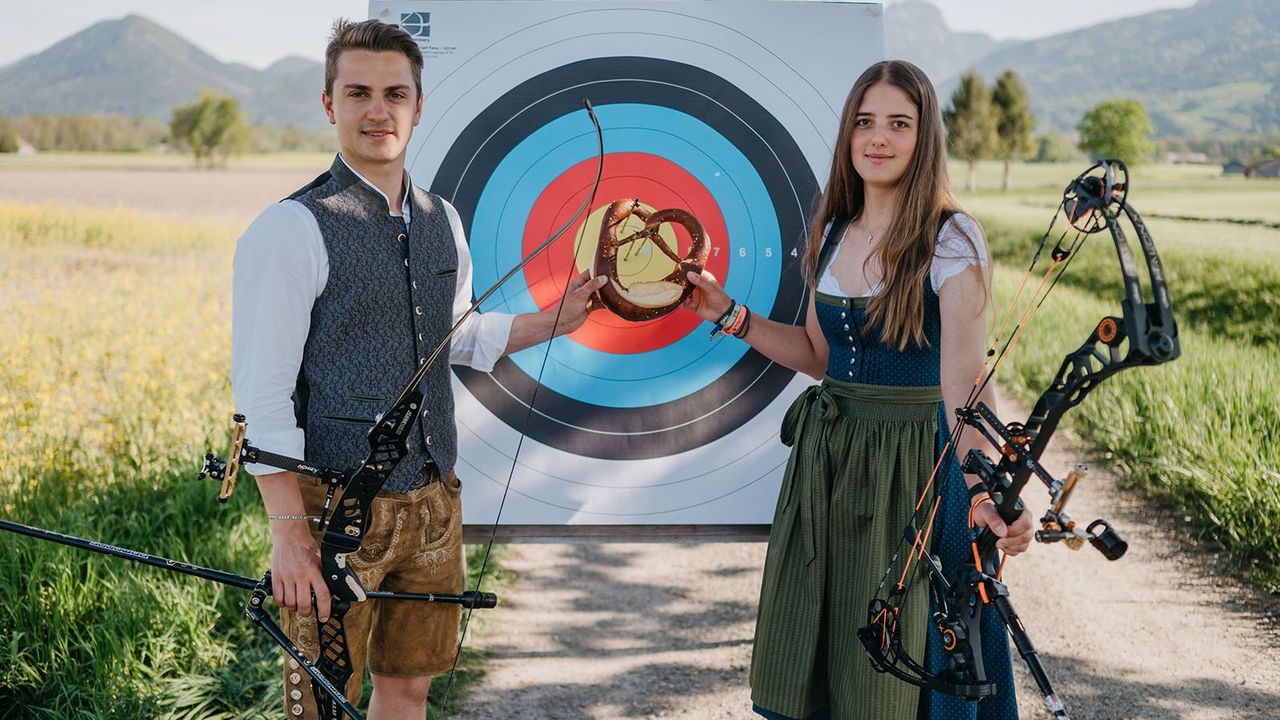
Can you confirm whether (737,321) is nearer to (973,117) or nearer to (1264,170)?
(1264,170)

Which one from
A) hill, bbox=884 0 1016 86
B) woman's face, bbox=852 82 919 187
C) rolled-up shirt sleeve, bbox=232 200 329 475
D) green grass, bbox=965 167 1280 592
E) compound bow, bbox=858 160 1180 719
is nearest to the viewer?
compound bow, bbox=858 160 1180 719

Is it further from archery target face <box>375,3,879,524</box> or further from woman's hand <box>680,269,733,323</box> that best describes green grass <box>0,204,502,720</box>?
woman's hand <box>680,269,733,323</box>

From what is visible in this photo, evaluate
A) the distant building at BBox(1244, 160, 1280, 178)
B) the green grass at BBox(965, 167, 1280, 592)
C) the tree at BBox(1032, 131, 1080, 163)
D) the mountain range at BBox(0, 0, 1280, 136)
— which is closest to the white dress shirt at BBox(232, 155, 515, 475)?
the mountain range at BBox(0, 0, 1280, 136)

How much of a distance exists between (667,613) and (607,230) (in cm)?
153

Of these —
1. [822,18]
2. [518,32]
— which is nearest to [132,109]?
[518,32]

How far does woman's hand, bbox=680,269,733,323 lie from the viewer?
183 cm

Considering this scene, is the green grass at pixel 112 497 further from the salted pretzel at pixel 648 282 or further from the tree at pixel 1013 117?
the tree at pixel 1013 117

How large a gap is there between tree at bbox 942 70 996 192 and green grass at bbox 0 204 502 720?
1531 cm

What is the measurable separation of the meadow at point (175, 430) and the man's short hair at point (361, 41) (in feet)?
4.67

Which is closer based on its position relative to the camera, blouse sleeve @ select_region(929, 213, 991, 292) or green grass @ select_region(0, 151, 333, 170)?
blouse sleeve @ select_region(929, 213, 991, 292)

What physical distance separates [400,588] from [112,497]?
5.38 feet

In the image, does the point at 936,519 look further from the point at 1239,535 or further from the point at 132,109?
the point at 132,109

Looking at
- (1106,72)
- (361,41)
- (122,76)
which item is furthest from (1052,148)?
(361,41)

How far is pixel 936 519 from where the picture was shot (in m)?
1.64
